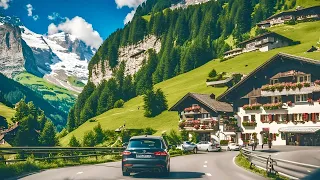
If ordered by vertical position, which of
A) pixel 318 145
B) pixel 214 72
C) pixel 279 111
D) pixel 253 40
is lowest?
pixel 318 145

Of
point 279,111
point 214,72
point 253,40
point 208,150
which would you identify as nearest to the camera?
point 208,150

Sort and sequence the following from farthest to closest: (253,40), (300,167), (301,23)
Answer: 1. (301,23)
2. (253,40)
3. (300,167)

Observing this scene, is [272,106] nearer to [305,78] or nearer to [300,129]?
[300,129]

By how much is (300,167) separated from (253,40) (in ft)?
475

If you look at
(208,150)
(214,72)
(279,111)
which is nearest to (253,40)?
(214,72)

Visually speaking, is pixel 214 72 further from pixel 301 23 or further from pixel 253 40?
pixel 301 23

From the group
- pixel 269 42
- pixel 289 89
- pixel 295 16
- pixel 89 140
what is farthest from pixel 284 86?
pixel 295 16

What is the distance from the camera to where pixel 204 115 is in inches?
3130

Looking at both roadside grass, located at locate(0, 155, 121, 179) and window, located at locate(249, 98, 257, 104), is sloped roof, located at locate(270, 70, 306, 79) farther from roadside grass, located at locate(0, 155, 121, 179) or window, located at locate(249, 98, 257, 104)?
roadside grass, located at locate(0, 155, 121, 179)

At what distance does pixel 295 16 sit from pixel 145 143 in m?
175

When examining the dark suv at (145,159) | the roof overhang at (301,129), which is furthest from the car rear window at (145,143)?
the roof overhang at (301,129)

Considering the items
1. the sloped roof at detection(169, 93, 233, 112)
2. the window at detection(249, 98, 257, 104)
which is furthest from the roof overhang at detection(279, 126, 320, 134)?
the sloped roof at detection(169, 93, 233, 112)

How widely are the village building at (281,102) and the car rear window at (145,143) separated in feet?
161

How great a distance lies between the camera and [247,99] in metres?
71.6
